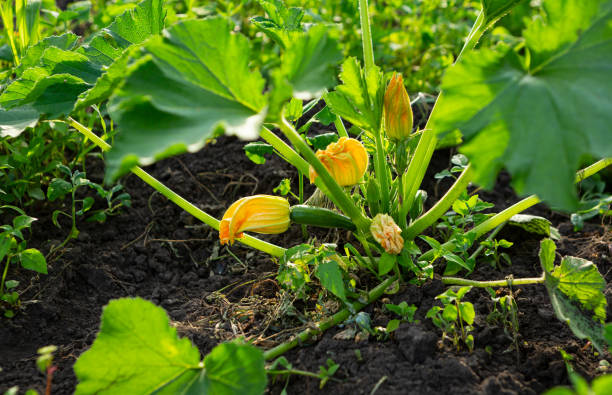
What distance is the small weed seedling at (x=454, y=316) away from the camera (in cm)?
180

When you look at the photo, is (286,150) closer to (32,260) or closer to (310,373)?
(310,373)

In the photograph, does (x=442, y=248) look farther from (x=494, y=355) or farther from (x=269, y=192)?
(x=269, y=192)

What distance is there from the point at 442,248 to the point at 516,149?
612 mm

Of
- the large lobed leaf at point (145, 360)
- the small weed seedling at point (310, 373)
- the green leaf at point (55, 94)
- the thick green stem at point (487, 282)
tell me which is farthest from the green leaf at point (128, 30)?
the thick green stem at point (487, 282)

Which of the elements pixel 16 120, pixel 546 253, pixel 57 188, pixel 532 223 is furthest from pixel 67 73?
pixel 532 223

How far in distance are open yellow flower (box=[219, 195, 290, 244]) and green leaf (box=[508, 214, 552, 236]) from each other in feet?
3.06

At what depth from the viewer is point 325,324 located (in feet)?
6.52

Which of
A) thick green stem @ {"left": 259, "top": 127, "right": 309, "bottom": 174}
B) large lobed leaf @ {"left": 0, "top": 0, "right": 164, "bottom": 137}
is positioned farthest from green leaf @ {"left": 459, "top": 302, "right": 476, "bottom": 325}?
large lobed leaf @ {"left": 0, "top": 0, "right": 164, "bottom": 137}

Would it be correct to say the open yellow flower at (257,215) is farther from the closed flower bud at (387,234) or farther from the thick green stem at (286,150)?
the closed flower bud at (387,234)

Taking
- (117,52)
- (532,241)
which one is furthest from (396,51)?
(117,52)

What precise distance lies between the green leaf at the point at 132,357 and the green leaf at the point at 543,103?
96cm

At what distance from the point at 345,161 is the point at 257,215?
350mm

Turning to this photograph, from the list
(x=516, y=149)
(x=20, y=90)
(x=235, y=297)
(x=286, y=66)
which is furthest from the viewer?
(x=235, y=297)

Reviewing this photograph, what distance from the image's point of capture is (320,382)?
1.81 meters
